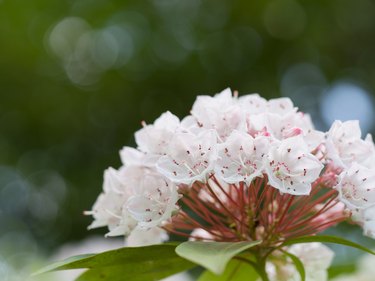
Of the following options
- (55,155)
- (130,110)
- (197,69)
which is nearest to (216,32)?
(197,69)

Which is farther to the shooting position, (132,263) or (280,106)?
(280,106)

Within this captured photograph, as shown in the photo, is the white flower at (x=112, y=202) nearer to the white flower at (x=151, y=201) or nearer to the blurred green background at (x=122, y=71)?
the white flower at (x=151, y=201)

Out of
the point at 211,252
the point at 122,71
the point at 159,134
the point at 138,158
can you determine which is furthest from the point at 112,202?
the point at 122,71

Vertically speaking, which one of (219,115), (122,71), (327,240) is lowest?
(327,240)

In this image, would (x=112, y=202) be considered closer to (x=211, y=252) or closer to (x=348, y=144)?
(x=211, y=252)

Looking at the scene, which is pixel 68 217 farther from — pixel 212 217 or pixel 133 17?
pixel 212 217

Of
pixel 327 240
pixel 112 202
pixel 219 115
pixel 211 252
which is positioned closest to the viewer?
pixel 211 252

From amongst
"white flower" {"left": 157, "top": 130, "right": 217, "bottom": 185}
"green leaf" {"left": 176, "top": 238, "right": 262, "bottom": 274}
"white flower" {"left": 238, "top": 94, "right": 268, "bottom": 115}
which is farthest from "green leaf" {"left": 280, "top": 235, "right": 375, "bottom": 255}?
"white flower" {"left": 238, "top": 94, "right": 268, "bottom": 115}
